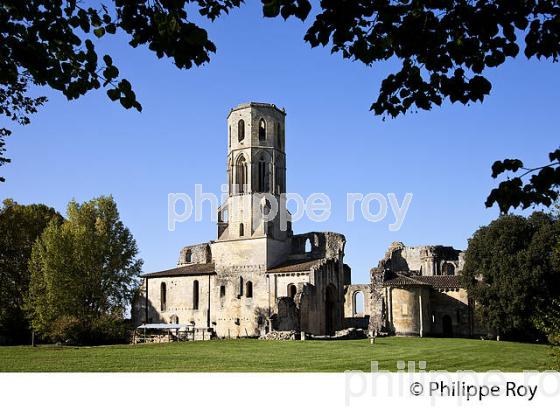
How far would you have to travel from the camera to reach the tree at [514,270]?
139 ft

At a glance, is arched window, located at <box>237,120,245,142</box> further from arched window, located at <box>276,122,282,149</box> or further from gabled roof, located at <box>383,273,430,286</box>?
Result: gabled roof, located at <box>383,273,430,286</box>

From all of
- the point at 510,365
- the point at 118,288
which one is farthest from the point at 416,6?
the point at 118,288

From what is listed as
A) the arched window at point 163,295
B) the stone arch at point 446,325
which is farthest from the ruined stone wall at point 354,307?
the arched window at point 163,295

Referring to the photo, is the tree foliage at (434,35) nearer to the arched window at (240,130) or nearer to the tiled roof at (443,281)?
the tiled roof at (443,281)

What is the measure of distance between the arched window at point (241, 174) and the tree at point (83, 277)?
10547mm

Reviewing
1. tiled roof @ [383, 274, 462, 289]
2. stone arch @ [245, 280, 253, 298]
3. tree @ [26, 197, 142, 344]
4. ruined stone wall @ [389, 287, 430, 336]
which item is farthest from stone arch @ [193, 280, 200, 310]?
ruined stone wall @ [389, 287, 430, 336]

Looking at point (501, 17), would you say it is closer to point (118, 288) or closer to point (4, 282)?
point (118, 288)

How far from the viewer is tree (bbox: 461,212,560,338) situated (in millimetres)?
42438

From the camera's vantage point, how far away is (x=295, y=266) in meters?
50.3

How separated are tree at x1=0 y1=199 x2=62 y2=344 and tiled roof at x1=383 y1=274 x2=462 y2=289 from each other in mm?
24912
